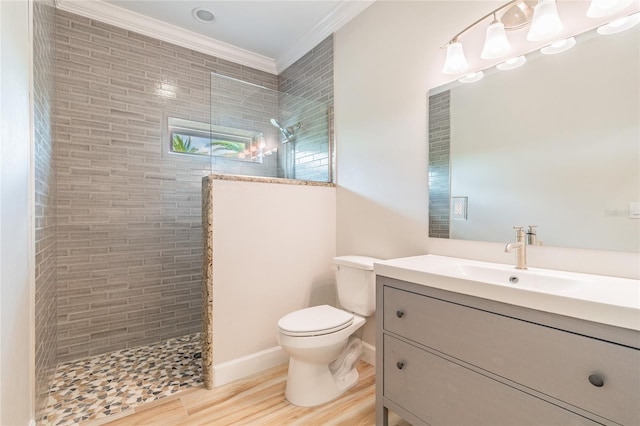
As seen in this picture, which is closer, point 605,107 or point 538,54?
point 605,107

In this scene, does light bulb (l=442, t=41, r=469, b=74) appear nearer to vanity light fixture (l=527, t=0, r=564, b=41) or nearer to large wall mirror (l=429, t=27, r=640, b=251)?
large wall mirror (l=429, t=27, r=640, b=251)

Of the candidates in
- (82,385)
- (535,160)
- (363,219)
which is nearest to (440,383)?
(535,160)

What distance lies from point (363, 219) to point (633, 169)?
1446mm

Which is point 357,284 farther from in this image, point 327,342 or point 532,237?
point 532,237

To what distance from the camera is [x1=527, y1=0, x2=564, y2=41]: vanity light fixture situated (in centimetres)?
121

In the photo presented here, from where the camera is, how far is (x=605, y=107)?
1.17 metres

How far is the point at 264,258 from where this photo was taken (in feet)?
7.04

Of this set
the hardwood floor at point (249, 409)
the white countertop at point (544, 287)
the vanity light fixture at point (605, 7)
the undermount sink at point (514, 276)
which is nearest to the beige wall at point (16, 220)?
the hardwood floor at point (249, 409)

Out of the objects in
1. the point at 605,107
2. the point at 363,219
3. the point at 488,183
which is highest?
the point at 605,107

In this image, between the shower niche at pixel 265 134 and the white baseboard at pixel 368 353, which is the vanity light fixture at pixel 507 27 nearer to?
the shower niche at pixel 265 134

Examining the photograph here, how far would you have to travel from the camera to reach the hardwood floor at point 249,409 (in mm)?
1571

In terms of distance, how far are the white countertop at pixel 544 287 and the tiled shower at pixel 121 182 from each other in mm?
1414

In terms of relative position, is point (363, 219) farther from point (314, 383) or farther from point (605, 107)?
point (605, 107)

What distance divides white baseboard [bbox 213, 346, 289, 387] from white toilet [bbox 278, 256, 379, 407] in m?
0.38
